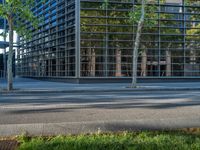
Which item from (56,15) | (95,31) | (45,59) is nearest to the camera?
(95,31)

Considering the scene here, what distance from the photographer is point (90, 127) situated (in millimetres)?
8977

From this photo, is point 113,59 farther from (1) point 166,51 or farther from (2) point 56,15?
(2) point 56,15

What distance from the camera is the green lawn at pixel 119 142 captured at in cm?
670

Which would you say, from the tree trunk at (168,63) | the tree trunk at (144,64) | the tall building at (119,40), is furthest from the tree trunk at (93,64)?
the tree trunk at (168,63)

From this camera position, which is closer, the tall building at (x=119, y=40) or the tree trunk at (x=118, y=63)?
the tall building at (x=119, y=40)

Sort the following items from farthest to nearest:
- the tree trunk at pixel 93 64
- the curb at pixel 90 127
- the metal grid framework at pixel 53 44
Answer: the metal grid framework at pixel 53 44 → the tree trunk at pixel 93 64 → the curb at pixel 90 127

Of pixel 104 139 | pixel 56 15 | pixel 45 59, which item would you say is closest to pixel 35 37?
pixel 45 59

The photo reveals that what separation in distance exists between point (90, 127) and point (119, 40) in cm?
2980

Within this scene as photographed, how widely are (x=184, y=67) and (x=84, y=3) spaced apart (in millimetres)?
11982

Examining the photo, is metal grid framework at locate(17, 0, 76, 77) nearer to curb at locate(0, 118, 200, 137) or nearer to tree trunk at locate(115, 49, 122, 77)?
tree trunk at locate(115, 49, 122, 77)

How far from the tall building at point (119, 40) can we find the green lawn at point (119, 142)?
2914cm

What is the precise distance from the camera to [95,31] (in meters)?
37.6

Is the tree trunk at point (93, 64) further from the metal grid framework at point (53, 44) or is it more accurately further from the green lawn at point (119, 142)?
the green lawn at point (119, 142)

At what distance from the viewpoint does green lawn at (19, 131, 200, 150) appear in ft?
22.0
